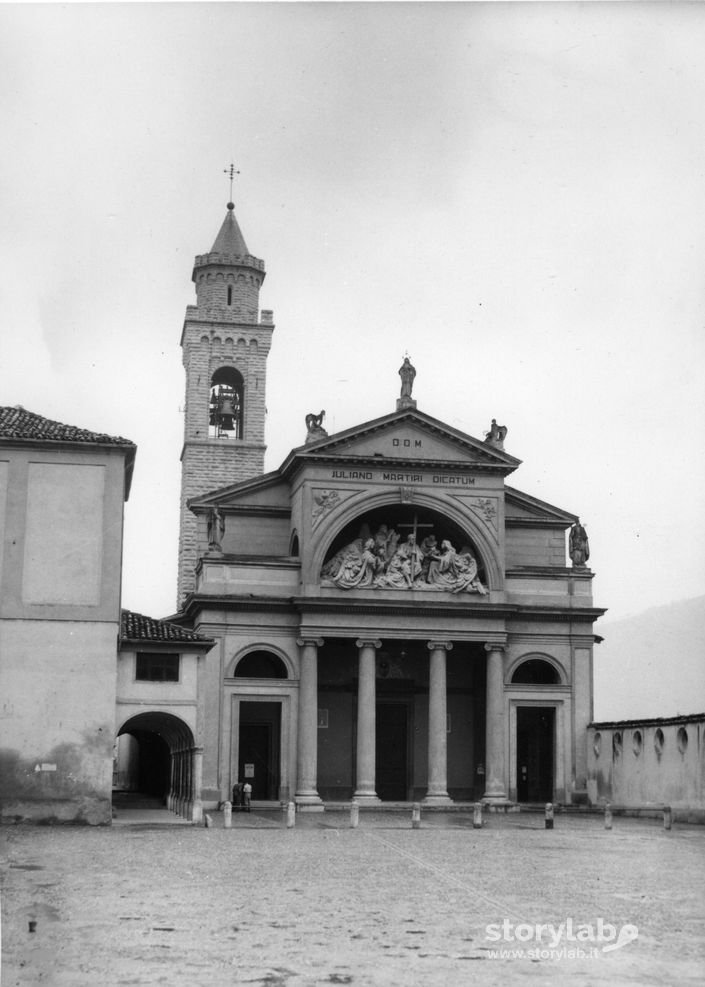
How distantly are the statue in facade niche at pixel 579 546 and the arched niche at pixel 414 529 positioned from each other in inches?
148

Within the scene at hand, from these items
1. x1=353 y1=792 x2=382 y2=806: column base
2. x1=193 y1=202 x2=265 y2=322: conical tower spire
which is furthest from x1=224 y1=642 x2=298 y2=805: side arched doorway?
x1=193 y1=202 x2=265 y2=322: conical tower spire

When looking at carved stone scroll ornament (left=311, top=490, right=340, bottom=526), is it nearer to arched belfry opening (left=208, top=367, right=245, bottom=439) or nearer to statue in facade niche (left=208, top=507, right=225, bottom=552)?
statue in facade niche (left=208, top=507, right=225, bottom=552)

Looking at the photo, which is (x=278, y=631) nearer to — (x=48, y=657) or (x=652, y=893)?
(x=48, y=657)

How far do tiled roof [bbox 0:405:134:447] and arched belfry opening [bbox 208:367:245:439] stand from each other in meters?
22.8

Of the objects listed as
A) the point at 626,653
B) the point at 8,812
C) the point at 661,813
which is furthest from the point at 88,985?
the point at 626,653

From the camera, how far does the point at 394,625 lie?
Answer: 1780 inches

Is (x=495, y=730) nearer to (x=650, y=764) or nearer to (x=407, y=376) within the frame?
(x=650, y=764)

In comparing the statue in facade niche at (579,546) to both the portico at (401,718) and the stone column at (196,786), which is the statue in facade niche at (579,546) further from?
the stone column at (196,786)

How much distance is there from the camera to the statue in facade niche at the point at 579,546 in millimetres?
48562

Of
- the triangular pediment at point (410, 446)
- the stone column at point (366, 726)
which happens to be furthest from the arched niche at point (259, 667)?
the triangular pediment at point (410, 446)

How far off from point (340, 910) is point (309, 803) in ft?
87.3

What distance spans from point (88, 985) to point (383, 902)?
6.34 m

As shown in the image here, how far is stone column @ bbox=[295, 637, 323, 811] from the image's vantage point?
143 ft

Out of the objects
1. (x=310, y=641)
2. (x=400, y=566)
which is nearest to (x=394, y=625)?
(x=400, y=566)
